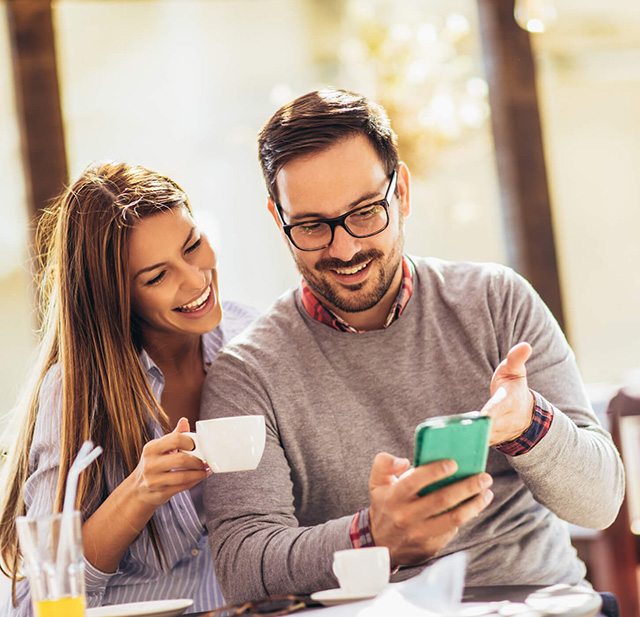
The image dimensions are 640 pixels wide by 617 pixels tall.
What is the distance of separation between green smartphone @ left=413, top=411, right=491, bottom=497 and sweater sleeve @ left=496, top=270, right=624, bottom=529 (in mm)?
315

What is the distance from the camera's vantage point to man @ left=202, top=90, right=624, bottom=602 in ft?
5.00

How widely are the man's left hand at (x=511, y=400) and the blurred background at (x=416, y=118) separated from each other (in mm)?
2004

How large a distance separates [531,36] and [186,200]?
1972 mm

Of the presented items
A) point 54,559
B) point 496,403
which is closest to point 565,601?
point 496,403

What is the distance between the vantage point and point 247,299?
3.44 meters

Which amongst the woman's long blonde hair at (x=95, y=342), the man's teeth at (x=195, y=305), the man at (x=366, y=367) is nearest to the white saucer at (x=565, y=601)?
the man at (x=366, y=367)

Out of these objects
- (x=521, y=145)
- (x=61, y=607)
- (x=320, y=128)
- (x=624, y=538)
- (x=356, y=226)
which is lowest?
(x=624, y=538)

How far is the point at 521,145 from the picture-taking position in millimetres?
3211

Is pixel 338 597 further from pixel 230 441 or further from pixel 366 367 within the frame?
pixel 366 367

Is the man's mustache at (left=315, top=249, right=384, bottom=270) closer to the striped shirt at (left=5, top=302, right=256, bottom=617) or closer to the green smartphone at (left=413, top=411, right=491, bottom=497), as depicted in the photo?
the striped shirt at (left=5, top=302, right=256, bottom=617)

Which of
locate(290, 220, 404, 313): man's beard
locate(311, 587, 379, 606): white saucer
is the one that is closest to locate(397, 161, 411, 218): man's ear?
locate(290, 220, 404, 313): man's beard

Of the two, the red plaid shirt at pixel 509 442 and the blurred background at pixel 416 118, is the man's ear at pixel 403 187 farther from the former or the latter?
the blurred background at pixel 416 118

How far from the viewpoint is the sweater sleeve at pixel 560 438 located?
1379 millimetres

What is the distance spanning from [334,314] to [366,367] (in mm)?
132
